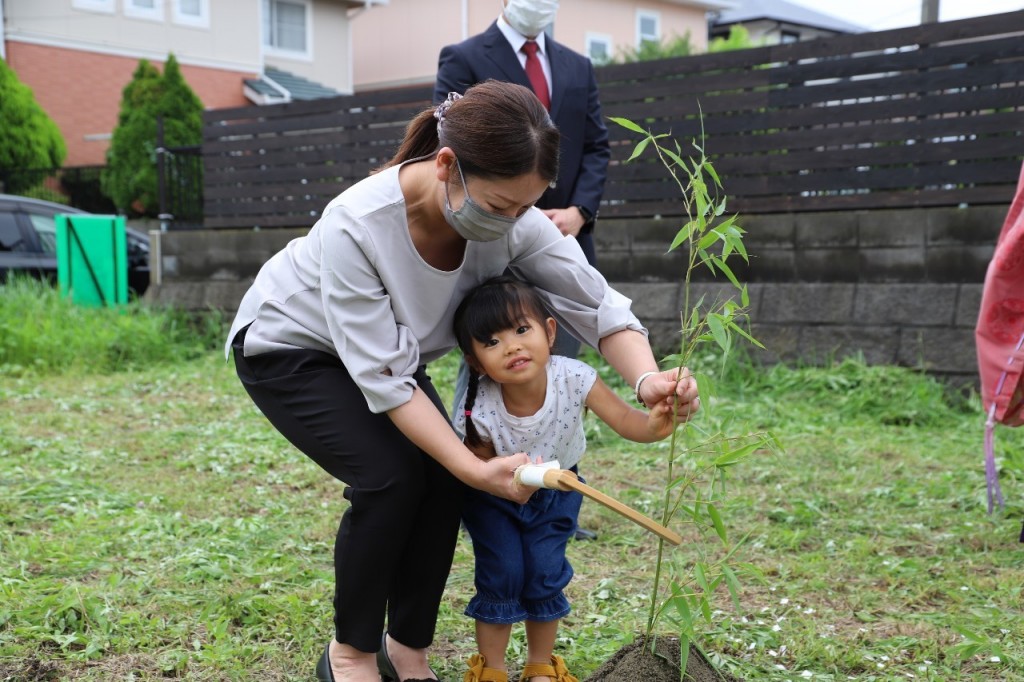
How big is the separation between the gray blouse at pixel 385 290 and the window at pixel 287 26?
20798 mm

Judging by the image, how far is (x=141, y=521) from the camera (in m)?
3.74

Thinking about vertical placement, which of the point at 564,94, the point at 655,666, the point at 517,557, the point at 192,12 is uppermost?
the point at 192,12

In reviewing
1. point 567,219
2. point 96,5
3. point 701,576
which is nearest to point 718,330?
point 701,576

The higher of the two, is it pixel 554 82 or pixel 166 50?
pixel 166 50

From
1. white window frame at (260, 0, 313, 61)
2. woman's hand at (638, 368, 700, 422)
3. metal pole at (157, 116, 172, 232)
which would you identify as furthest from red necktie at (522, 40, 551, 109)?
white window frame at (260, 0, 313, 61)

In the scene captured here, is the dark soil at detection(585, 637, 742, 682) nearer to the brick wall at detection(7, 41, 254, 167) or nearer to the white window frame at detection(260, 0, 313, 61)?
the brick wall at detection(7, 41, 254, 167)

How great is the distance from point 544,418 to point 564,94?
5.70 feet

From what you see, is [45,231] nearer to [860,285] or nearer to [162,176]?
[162,176]

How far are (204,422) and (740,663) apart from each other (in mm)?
3913

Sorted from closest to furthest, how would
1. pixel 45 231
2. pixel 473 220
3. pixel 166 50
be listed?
pixel 473 220 < pixel 45 231 < pixel 166 50

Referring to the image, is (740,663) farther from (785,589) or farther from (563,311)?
(563,311)

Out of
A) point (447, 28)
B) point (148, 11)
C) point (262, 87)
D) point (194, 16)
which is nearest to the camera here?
point (148, 11)

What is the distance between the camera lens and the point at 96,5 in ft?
61.9

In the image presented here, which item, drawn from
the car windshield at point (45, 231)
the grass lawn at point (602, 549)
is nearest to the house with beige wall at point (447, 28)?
the car windshield at point (45, 231)
